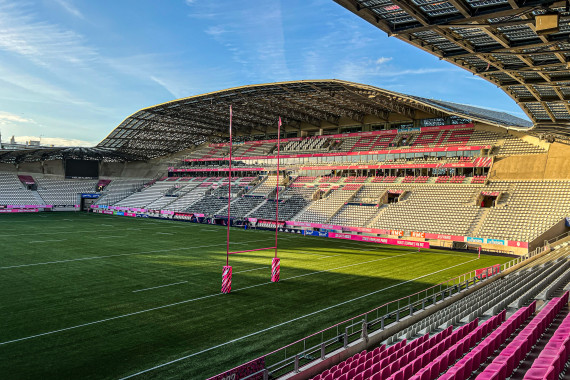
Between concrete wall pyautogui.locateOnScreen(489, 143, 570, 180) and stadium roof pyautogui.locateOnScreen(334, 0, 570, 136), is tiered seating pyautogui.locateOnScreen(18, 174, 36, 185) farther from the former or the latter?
stadium roof pyautogui.locateOnScreen(334, 0, 570, 136)

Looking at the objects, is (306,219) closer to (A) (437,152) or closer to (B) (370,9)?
(A) (437,152)

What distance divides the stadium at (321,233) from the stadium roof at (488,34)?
0.28 feet

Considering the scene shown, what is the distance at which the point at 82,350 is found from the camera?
1370 cm

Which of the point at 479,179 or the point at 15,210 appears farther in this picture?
the point at 15,210

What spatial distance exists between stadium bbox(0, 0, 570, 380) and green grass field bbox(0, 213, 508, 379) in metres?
0.12

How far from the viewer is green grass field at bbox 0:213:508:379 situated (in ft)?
43.7

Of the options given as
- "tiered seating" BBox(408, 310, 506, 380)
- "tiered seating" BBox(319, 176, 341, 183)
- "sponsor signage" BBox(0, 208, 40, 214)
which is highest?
"tiered seating" BBox(319, 176, 341, 183)

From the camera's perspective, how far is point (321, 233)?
160 ft

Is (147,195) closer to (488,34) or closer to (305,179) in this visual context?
(305,179)

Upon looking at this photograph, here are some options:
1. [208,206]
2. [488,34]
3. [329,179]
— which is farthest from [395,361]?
[208,206]

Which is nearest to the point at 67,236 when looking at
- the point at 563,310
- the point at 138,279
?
the point at 138,279

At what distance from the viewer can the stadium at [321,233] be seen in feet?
40.9

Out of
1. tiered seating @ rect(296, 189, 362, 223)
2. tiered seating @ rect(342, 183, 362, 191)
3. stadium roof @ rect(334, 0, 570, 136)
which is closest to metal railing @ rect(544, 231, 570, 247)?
stadium roof @ rect(334, 0, 570, 136)

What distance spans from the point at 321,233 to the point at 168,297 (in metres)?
30.2
